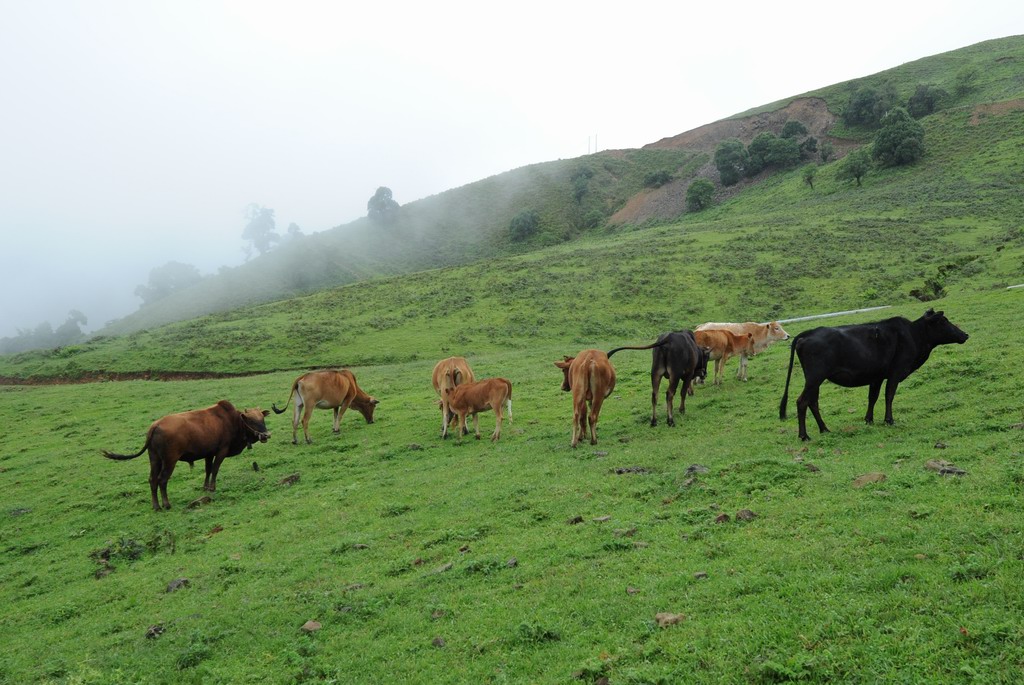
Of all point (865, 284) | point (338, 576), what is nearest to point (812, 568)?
point (338, 576)

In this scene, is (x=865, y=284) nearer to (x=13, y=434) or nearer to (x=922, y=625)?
(x=922, y=625)

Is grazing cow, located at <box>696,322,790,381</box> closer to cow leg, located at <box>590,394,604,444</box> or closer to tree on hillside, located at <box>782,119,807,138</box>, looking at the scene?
cow leg, located at <box>590,394,604,444</box>

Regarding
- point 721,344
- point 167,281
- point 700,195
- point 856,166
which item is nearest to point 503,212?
point 700,195

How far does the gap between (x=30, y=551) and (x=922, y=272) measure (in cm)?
4351

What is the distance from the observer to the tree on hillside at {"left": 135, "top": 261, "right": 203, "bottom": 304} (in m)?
122

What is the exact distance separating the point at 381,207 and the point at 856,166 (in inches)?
3260

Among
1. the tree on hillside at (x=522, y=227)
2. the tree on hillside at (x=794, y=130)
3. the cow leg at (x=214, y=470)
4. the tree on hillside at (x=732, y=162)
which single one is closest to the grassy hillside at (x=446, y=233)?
the tree on hillside at (x=522, y=227)

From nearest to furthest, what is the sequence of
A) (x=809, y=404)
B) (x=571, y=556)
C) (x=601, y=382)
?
(x=571, y=556) → (x=809, y=404) → (x=601, y=382)

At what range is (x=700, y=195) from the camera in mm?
→ 85625

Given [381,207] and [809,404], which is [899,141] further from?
[381,207]

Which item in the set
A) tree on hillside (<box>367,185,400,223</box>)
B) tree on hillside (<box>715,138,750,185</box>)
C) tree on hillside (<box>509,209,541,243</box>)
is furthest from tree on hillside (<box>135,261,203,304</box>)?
tree on hillside (<box>715,138,750,185</box>)

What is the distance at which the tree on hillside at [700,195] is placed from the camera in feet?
281

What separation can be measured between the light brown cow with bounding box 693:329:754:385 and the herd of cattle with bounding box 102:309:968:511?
3 cm

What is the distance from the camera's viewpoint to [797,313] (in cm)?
3544
